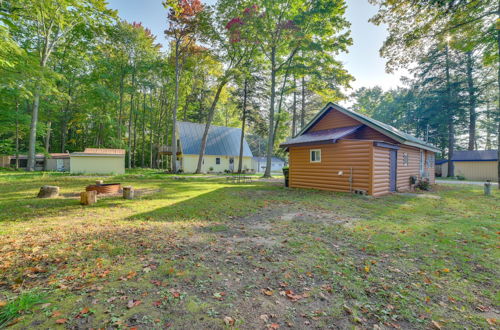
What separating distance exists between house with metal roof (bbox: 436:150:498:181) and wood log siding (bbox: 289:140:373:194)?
22268 mm

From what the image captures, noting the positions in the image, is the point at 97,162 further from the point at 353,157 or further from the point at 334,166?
the point at 353,157

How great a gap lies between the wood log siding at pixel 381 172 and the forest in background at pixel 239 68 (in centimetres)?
635

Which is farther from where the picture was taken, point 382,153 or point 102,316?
point 382,153

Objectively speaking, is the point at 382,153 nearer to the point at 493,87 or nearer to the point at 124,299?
the point at 124,299

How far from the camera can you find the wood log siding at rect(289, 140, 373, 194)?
10125 mm

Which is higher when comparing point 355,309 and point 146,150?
point 146,150

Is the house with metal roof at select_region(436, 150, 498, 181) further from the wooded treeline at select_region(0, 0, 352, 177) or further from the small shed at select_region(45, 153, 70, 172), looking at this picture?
the small shed at select_region(45, 153, 70, 172)

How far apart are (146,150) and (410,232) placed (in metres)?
41.9

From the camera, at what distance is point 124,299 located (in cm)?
246

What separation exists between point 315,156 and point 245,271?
10118 mm

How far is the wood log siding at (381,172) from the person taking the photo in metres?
10.0

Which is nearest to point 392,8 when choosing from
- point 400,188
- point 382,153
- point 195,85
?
point 382,153

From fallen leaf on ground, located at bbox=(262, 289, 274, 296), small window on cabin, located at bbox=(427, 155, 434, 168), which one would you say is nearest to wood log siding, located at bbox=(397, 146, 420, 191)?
small window on cabin, located at bbox=(427, 155, 434, 168)

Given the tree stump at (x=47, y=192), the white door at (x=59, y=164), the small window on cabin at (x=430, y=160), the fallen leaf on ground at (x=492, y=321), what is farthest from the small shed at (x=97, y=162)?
the small window on cabin at (x=430, y=160)
